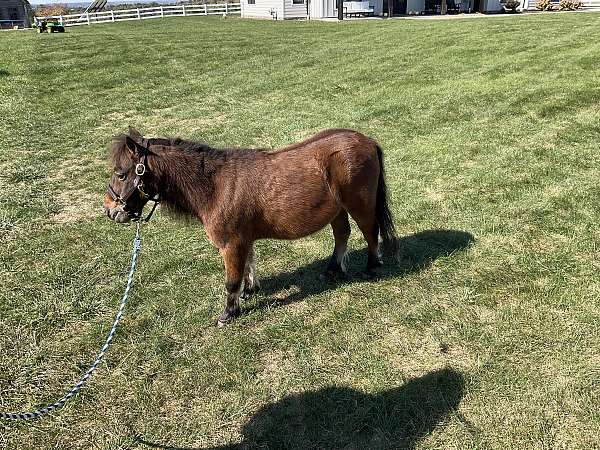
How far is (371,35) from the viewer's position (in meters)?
20.1

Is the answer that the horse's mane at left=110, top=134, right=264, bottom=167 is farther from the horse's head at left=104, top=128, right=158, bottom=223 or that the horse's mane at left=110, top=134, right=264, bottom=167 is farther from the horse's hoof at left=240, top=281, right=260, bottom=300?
the horse's hoof at left=240, top=281, right=260, bottom=300

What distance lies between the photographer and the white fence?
1272 inches

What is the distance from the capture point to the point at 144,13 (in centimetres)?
3634

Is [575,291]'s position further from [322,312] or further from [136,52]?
[136,52]

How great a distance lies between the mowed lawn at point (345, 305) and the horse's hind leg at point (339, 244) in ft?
0.61

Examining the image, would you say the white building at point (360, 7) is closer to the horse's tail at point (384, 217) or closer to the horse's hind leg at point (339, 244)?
the horse's tail at point (384, 217)

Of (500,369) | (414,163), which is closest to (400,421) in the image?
(500,369)

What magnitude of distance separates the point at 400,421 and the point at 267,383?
42.0 inches

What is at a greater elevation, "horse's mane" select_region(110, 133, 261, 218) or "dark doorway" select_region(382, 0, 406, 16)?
"dark doorway" select_region(382, 0, 406, 16)

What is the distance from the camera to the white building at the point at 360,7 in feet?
102

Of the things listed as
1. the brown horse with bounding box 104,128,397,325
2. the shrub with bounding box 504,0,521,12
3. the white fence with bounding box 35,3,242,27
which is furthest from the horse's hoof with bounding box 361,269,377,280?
the white fence with bounding box 35,3,242,27

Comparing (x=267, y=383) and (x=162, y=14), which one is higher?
(x=162, y=14)

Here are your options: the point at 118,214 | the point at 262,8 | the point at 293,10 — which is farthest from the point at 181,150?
the point at 262,8

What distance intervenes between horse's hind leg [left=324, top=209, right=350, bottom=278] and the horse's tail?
0.35 m
